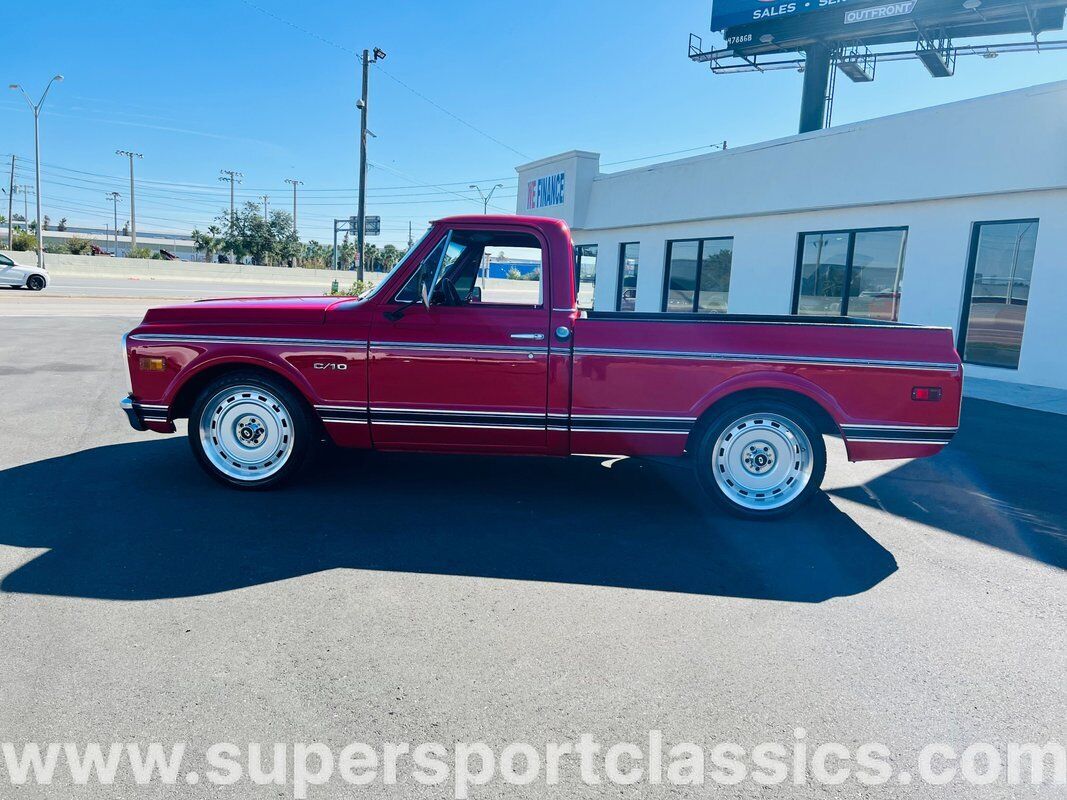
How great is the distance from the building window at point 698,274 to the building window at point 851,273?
215cm

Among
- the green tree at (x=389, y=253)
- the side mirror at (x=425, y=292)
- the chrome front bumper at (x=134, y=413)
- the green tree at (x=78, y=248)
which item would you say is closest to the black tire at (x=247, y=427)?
the chrome front bumper at (x=134, y=413)

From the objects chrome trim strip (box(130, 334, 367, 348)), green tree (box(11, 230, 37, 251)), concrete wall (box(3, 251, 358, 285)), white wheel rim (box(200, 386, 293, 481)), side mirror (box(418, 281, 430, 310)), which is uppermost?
green tree (box(11, 230, 37, 251))

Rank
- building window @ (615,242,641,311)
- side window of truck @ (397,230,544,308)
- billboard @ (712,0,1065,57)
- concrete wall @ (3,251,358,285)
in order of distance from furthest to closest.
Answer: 1. concrete wall @ (3,251,358,285)
2. building window @ (615,242,641,311)
3. billboard @ (712,0,1065,57)
4. side window of truck @ (397,230,544,308)

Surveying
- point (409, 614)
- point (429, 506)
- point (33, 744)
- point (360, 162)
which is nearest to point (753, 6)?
point (360, 162)

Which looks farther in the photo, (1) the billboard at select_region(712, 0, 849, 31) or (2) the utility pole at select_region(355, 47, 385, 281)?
(2) the utility pole at select_region(355, 47, 385, 281)

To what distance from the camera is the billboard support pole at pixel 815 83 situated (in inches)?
808

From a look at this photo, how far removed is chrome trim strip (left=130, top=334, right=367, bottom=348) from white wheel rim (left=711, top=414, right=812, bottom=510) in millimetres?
2604

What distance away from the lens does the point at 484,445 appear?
5.47 meters

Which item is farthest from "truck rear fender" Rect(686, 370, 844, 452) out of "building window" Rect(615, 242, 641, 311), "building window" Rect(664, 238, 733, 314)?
Answer: "building window" Rect(615, 242, 641, 311)

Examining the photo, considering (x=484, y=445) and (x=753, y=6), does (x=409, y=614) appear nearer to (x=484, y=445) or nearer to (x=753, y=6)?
(x=484, y=445)

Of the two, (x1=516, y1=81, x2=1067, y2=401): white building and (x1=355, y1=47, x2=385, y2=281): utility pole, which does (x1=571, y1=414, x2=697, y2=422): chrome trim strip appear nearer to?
(x1=516, y1=81, x2=1067, y2=401): white building

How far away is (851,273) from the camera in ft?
47.1

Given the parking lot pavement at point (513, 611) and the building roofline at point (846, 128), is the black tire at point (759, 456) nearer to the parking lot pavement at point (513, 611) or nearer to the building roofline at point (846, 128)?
the parking lot pavement at point (513, 611)

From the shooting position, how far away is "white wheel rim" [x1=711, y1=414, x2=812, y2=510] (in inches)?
210
